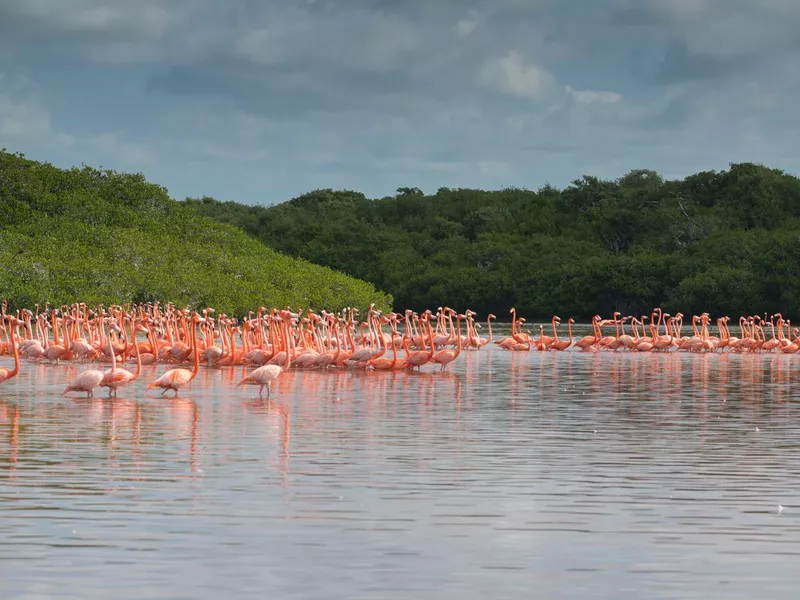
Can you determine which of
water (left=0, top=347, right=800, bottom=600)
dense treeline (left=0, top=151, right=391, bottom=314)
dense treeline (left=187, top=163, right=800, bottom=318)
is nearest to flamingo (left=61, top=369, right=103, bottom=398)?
water (left=0, top=347, right=800, bottom=600)

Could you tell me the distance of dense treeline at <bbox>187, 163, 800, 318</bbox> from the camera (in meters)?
71.8

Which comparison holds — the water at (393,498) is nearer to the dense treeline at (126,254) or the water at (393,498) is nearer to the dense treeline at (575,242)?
the dense treeline at (126,254)

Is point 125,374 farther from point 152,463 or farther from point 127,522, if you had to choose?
point 127,522

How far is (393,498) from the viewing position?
37.0 ft

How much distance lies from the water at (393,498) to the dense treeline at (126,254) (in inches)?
915

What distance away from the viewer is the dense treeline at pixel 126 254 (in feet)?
142

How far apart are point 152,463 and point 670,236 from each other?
238ft

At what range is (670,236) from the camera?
83.1 meters

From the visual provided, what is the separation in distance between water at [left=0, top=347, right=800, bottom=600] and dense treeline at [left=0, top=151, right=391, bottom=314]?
76.3ft

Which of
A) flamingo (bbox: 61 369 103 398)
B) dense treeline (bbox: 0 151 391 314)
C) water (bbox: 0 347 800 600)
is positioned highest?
dense treeline (bbox: 0 151 391 314)

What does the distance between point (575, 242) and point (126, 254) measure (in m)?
43.6

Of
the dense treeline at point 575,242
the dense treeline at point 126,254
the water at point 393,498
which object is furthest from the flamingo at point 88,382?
the dense treeline at point 575,242

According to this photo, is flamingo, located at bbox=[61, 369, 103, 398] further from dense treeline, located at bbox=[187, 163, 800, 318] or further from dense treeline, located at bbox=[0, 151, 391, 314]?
dense treeline, located at bbox=[187, 163, 800, 318]

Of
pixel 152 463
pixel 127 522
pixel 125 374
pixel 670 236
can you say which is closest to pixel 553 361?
pixel 125 374
